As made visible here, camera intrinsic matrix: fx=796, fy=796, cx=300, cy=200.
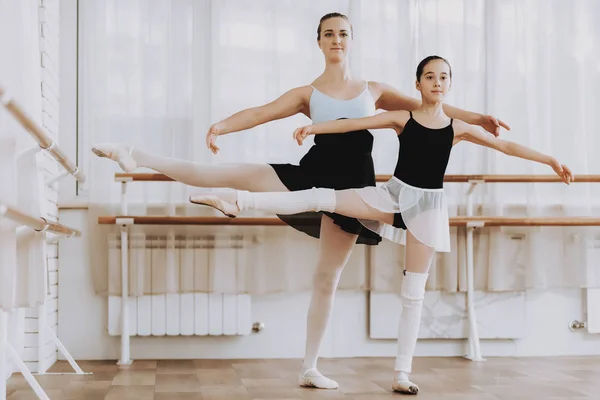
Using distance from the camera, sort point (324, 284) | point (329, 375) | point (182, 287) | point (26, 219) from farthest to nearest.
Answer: point (182, 287), point (329, 375), point (324, 284), point (26, 219)

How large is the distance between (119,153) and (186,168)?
22 cm

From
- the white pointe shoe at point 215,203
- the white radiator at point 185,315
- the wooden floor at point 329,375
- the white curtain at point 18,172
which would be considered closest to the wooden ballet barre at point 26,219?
the white curtain at point 18,172

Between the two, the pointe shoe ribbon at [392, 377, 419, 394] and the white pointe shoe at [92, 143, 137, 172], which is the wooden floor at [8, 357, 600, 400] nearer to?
the pointe shoe ribbon at [392, 377, 419, 394]

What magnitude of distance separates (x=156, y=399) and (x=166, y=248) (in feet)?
3.98

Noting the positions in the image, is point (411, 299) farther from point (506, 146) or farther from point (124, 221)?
point (124, 221)

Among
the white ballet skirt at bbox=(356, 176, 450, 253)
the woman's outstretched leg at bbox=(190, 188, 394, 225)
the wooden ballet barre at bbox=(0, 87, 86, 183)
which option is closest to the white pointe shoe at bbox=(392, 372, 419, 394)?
the white ballet skirt at bbox=(356, 176, 450, 253)

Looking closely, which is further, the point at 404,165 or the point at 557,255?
the point at 557,255

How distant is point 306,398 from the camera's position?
9.14 feet

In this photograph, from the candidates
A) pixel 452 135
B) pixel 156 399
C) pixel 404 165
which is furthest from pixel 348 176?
pixel 156 399

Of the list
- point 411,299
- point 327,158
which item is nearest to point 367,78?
point 327,158

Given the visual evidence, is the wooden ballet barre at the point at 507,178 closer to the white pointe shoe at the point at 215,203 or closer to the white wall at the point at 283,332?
the white wall at the point at 283,332

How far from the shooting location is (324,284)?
9.75 feet

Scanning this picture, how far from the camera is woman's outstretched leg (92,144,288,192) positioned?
2.61 m

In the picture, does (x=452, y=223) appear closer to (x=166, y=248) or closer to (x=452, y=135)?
(x=452, y=135)
